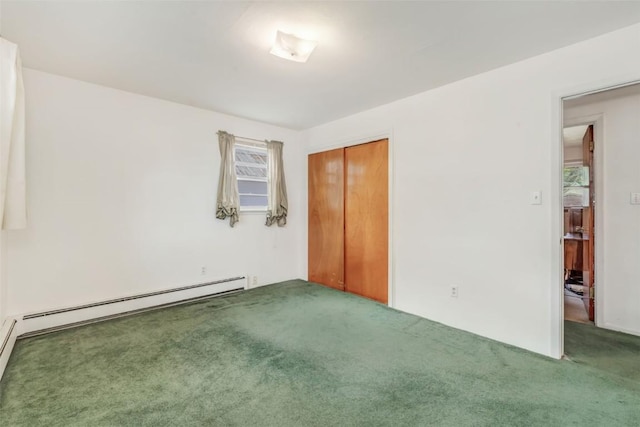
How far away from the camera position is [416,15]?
1.89m

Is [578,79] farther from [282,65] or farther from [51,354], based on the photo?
[51,354]

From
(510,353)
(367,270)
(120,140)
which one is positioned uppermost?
(120,140)

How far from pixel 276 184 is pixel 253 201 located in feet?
1.40

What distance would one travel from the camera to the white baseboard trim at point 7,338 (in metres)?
2.09

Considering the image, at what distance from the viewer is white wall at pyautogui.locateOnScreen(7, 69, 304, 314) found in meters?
2.72

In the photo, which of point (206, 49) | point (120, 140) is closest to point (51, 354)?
point (120, 140)

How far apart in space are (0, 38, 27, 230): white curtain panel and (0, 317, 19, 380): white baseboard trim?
0.83 m

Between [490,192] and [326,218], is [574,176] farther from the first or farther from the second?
[326,218]

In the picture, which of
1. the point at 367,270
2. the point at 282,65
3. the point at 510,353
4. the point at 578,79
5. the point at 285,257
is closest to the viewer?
the point at 578,79

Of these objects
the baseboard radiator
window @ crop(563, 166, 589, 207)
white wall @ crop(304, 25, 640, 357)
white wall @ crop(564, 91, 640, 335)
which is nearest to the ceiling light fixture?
white wall @ crop(304, 25, 640, 357)

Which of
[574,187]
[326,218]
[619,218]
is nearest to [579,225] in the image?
[574,187]

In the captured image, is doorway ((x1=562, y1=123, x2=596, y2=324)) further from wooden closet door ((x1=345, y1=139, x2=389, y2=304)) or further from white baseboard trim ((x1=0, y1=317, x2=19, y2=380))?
white baseboard trim ((x1=0, y1=317, x2=19, y2=380))

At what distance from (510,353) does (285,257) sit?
3.13m

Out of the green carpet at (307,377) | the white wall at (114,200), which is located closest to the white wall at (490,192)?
the green carpet at (307,377)
